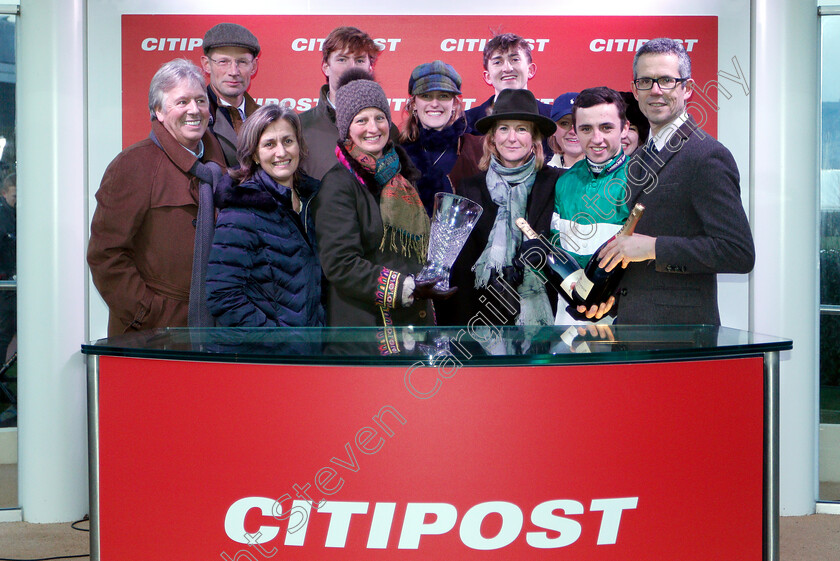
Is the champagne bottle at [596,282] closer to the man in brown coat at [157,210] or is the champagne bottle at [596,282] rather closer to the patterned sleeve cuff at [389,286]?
the patterned sleeve cuff at [389,286]

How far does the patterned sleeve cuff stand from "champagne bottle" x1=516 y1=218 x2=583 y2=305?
0.64 meters

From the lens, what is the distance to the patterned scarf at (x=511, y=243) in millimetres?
3438

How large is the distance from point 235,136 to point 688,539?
2633 mm

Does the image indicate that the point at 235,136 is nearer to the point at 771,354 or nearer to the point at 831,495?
the point at 771,354

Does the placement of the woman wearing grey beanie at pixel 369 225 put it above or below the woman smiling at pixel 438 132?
below

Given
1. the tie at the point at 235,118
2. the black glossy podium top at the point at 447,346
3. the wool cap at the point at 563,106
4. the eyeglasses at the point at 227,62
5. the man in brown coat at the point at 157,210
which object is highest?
the eyeglasses at the point at 227,62

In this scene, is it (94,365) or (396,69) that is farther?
(396,69)

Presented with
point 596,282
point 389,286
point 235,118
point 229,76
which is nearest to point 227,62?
point 229,76

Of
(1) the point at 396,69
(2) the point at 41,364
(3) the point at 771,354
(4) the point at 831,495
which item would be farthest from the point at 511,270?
(2) the point at 41,364

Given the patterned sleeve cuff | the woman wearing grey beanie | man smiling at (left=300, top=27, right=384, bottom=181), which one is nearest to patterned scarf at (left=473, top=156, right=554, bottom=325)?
the woman wearing grey beanie

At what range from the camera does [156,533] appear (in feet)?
5.79

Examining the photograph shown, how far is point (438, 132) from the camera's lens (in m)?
3.49

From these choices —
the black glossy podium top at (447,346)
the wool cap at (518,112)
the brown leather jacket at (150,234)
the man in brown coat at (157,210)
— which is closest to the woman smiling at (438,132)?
the wool cap at (518,112)

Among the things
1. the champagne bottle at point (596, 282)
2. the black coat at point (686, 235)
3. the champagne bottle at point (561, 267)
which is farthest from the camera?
the champagne bottle at point (561, 267)
